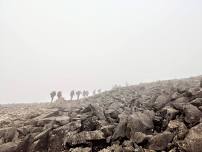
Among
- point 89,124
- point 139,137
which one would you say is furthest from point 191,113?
point 89,124

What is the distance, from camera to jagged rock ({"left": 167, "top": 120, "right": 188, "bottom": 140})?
10.7 metres

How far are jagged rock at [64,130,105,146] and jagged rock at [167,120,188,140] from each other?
4.47 meters

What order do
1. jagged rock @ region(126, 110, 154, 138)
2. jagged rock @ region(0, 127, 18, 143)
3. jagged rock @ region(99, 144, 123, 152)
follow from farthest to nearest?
jagged rock @ region(0, 127, 18, 143), jagged rock @ region(126, 110, 154, 138), jagged rock @ region(99, 144, 123, 152)

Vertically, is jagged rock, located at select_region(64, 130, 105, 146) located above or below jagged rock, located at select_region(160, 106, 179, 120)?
below

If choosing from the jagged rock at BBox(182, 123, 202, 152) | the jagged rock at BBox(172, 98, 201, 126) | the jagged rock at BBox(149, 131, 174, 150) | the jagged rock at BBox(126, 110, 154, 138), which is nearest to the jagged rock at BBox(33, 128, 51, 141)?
the jagged rock at BBox(126, 110, 154, 138)

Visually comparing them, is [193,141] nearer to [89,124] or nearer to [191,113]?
[191,113]

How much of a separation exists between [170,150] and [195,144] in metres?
1.26

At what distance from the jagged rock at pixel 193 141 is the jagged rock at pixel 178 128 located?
1.35ft

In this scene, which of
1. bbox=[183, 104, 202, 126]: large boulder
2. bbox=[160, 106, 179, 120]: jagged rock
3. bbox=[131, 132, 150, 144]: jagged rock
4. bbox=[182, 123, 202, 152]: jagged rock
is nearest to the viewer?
bbox=[182, 123, 202, 152]: jagged rock

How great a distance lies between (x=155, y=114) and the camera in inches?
594

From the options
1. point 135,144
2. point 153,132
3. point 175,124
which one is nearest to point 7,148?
point 135,144

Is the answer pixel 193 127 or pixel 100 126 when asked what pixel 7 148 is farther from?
pixel 193 127

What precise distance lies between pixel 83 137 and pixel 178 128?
6.21m

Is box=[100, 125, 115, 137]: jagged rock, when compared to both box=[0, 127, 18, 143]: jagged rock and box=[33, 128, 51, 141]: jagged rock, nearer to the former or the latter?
box=[33, 128, 51, 141]: jagged rock
